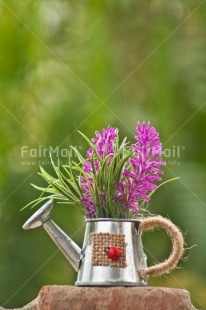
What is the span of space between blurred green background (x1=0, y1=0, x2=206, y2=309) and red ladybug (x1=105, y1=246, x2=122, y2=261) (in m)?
1.09

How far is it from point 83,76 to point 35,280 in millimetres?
697

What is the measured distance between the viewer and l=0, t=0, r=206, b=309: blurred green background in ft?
7.23

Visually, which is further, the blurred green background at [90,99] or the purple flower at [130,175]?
the blurred green background at [90,99]

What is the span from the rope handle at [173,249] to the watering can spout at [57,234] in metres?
0.11

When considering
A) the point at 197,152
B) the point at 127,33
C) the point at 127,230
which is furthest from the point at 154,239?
the point at 127,230

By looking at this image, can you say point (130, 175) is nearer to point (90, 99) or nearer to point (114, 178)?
point (114, 178)

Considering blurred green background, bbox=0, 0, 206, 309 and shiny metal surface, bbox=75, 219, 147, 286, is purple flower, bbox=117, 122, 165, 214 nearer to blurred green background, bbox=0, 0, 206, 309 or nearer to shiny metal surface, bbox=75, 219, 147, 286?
shiny metal surface, bbox=75, 219, 147, 286

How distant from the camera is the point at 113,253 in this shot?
1.07 meters

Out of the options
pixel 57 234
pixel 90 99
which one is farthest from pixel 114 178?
pixel 90 99

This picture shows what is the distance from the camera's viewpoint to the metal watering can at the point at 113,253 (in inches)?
41.9

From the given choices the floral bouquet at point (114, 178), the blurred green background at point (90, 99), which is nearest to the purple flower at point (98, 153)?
the floral bouquet at point (114, 178)

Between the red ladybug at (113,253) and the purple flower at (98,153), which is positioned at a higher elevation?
the purple flower at (98,153)

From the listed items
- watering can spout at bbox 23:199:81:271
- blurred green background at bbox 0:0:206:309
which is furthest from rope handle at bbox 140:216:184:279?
blurred green background at bbox 0:0:206:309

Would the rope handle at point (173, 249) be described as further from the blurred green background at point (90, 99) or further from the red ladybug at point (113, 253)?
the blurred green background at point (90, 99)
